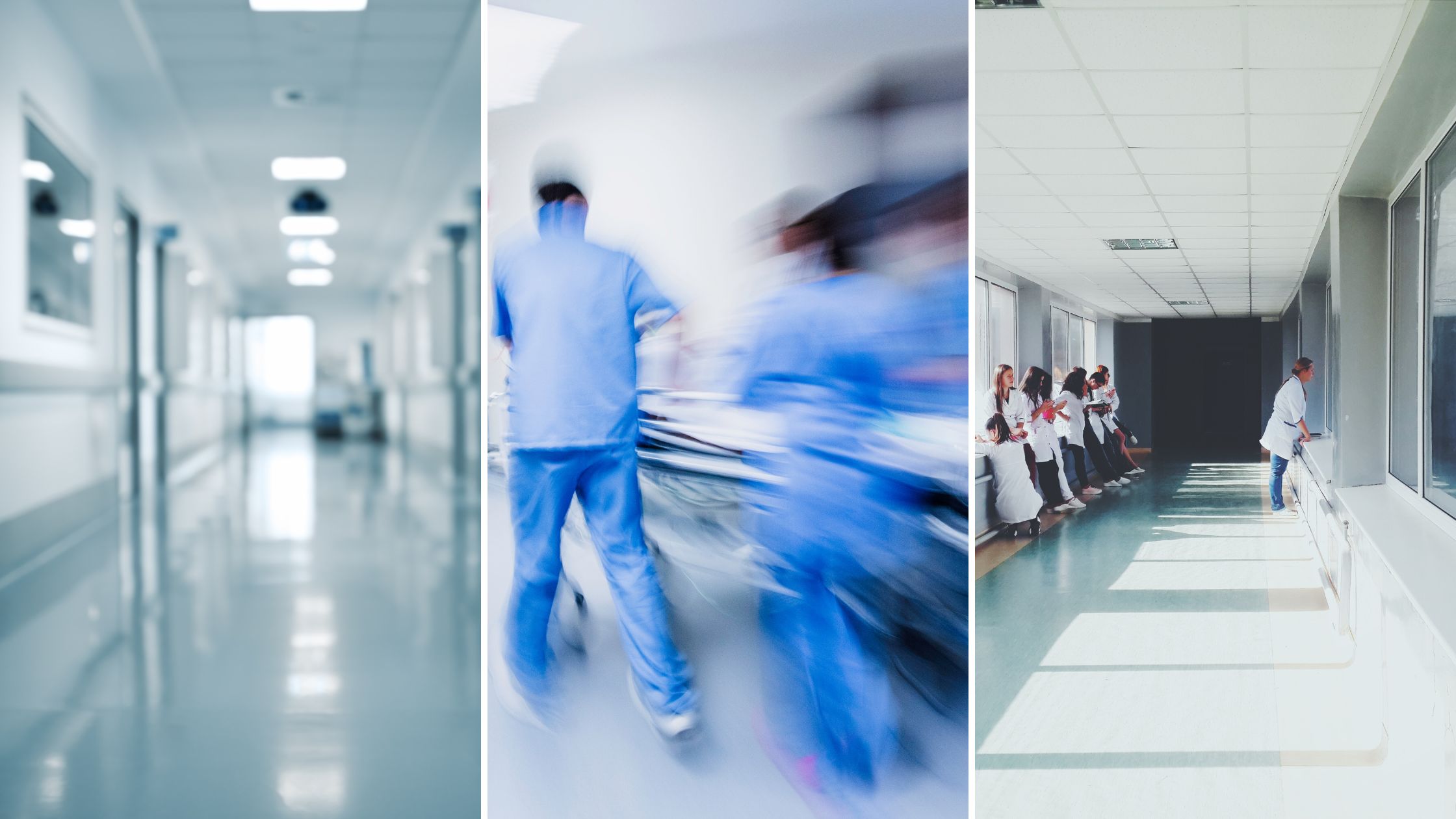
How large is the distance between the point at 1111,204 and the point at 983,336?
473 mm

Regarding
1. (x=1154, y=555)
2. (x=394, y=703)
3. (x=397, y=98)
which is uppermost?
(x=397, y=98)

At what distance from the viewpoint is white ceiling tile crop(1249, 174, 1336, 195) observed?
225cm

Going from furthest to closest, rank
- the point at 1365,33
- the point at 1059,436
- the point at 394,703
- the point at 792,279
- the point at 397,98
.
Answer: the point at 397,98 < the point at 394,703 < the point at 1059,436 < the point at 792,279 < the point at 1365,33

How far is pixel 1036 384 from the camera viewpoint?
2.49 meters

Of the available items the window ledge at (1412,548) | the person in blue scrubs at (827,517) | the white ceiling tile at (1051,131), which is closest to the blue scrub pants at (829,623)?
the person in blue scrubs at (827,517)

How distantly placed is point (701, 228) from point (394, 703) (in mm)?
2122

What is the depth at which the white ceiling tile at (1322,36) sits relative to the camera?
2.05m

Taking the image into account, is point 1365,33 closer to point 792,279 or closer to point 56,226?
point 792,279

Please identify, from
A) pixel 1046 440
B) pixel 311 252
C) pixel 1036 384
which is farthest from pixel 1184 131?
pixel 311 252

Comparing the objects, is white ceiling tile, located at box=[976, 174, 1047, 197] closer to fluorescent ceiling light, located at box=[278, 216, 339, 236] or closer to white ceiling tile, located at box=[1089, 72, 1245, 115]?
white ceiling tile, located at box=[1089, 72, 1245, 115]

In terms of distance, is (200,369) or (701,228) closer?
(701,228)

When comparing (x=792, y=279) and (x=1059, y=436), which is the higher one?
(x=792, y=279)

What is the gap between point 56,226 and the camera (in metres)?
7.00

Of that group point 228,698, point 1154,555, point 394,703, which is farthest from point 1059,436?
point 228,698
